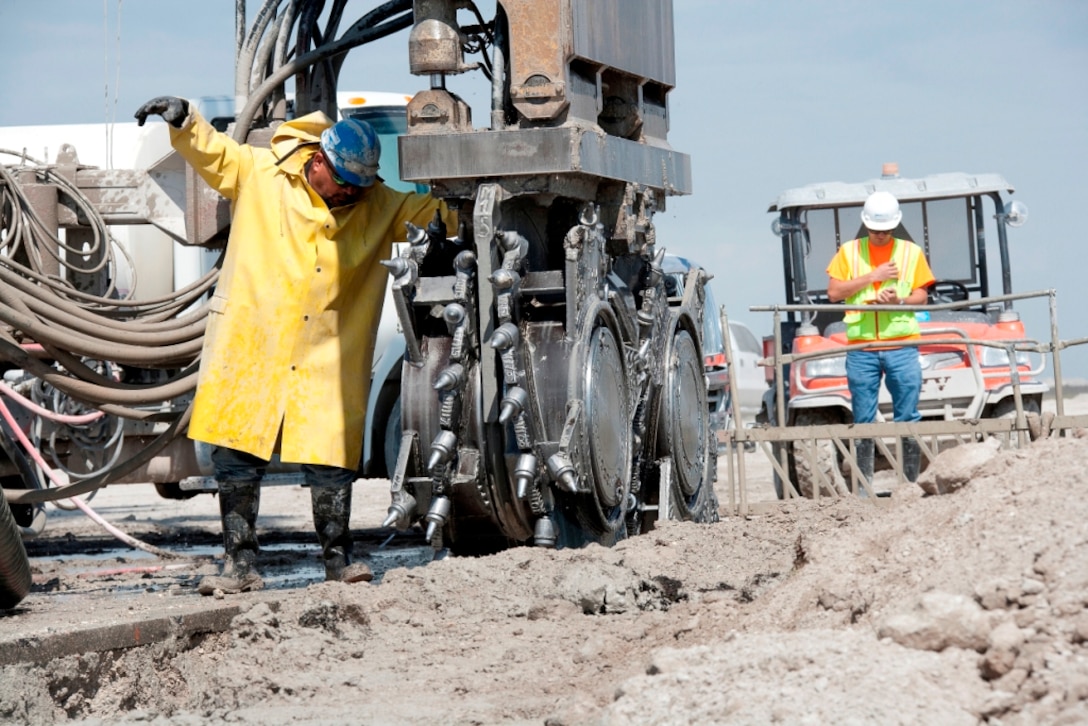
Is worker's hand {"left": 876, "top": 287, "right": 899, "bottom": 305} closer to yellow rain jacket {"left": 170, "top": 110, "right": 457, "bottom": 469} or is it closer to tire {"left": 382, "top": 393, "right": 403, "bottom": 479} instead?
tire {"left": 382, "top": 393, "right": 403, "bottom": 479}

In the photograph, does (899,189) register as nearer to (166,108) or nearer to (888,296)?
(888,296)

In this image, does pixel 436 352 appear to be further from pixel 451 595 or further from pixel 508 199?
pixel 451 595

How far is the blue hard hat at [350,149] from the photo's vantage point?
20.4 feet

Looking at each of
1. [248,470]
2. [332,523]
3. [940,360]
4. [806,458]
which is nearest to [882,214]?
[940,360]

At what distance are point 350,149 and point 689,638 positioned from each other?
2.70 m

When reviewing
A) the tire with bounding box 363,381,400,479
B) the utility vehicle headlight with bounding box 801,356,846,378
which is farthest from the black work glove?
the utility vehicle headlight with bounding box 801,356,846,378

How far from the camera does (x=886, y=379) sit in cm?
934

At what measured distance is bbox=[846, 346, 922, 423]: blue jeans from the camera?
9.21 m

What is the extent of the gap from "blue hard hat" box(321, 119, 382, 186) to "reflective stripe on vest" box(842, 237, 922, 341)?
4042 millimetres

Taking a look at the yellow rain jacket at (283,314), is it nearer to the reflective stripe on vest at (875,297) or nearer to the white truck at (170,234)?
the white truck at (170,234)

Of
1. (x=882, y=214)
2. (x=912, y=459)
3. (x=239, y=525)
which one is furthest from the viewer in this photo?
(x=882, y=214)

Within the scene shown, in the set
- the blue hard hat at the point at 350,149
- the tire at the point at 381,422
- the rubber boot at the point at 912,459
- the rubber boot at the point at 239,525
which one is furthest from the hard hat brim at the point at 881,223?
the rubber boot at the point at 239,525

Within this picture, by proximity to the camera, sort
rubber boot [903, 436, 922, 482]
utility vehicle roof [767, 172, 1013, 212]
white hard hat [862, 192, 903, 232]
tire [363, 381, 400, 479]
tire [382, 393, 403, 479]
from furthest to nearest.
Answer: utility vehicle roof [767, 172, 1013, 212] → white hard hat [862, 192, 903, 232] → rubber boot [903, 436, 922, 482] → tire [363, 381, 400, 479] → tire [382, 393, 403, 479]

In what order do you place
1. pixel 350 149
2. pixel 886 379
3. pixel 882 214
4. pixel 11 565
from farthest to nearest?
pixel 882 214
pixel 886 379
pixel 350 149
pixel 11 565
